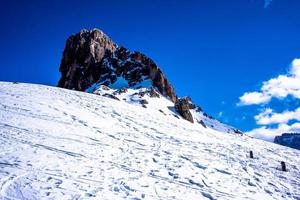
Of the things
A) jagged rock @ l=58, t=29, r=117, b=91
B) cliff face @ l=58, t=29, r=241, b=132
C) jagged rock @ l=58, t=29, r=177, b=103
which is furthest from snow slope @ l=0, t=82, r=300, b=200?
jagged rock @ l=58, t=29, r=117, b=91

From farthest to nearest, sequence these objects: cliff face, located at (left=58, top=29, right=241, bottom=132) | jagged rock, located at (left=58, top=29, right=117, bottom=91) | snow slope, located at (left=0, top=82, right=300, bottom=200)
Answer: jagged rock, located at (left=58, top=29, right=117, bottom=91)
cliff face, located at (left=58, top=29, right=241, bottom=132)
snow slope, located at (left=0, top=82, right=300, bottom=200)

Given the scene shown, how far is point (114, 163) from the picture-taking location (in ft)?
50.1

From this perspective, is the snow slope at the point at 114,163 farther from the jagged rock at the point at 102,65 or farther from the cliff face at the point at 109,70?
the jagged rock at the point at 102,65

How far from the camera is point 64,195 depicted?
35.3 feet

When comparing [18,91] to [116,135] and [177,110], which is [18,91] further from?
[177,110]

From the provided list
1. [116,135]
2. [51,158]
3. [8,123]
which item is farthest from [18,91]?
[51,158]

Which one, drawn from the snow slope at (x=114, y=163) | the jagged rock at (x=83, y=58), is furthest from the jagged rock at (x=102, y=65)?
the snow slope at (x=114, y=163)

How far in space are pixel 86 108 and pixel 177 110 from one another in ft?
191

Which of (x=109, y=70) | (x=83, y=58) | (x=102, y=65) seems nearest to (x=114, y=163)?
(x=109, y=70)

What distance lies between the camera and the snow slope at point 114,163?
38.9 ft

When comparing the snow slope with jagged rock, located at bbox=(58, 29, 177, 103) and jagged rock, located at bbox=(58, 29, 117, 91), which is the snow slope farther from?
jagged rock, located at bbox=(58, 29, 117, 91)

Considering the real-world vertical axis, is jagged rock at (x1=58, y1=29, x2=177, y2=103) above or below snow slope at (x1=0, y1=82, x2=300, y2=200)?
above

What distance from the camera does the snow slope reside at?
38.9ft

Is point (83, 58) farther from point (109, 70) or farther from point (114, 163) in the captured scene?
point (114, 163)
